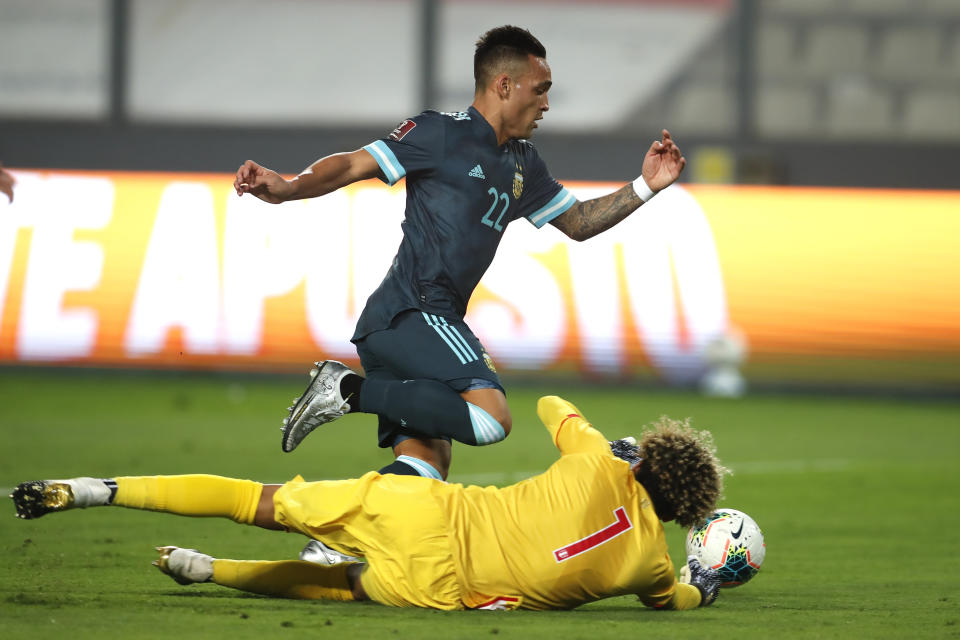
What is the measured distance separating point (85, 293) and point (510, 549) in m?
9.85

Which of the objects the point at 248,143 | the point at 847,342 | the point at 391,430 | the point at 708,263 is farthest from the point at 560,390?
the point at 391,430

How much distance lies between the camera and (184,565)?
15.5ft

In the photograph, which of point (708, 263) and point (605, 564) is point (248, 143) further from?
point (605, 564)

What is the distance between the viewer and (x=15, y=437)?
32.3 ft

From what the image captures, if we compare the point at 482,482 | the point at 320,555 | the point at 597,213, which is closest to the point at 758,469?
the point at 482,482

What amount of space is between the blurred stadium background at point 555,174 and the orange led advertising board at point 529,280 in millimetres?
23

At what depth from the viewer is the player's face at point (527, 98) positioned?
543 centimetres

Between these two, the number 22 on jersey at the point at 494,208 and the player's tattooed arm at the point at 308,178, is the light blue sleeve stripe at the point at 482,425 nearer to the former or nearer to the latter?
the number 22 on jersey at the point at 494,208

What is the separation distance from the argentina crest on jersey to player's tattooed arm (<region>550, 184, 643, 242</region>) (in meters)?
0.35

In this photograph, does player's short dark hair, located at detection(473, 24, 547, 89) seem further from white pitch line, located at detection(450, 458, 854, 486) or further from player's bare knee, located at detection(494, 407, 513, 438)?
white pitch line, located at detection(450, 458, 854, 486)

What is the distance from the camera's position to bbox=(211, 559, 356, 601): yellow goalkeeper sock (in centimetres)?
479

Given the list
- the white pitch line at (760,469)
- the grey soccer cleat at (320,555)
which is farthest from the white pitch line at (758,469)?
the grey soccer cleat at (320,555)

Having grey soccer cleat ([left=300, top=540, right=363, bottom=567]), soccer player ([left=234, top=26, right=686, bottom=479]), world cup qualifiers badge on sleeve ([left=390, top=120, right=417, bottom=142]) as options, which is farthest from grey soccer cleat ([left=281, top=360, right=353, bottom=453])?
world cup qualifiers badge on sleeve ([left=390, top=120, right=417, bottom=142])

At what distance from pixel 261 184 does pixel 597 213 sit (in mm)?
1587
